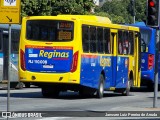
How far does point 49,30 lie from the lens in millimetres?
26094

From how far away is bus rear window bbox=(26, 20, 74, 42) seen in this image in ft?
84.8

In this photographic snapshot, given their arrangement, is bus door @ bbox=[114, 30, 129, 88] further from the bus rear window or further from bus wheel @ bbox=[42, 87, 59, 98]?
the bus rear window

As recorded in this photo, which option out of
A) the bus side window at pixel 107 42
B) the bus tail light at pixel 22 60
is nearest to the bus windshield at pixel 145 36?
the bus side window at pixel 107 42

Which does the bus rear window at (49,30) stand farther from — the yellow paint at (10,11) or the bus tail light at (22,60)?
the yellow paint at (10,11)

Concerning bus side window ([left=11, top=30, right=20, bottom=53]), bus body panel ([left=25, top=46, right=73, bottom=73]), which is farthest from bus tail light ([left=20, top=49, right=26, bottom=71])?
bus side window ([left=11, top=30, right=20, bottom=53])

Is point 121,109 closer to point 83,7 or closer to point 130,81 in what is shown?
point 130,81

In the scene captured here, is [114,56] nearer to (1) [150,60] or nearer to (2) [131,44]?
(2) [131,44]

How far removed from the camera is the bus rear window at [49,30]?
25844 millimetres

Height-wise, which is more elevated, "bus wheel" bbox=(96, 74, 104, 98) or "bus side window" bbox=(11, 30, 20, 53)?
"bus side window" bbox=(11, 30, 20, 53)

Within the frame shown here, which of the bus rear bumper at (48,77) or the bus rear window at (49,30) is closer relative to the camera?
the bus rear bumper at (48,77)

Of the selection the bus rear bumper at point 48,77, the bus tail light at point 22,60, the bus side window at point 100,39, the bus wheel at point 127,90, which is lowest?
the bus wheel at point 127,90

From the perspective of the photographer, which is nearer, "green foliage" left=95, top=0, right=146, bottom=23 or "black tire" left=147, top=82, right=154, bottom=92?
"black tire" left=147, top=82, right=154, bottom=92

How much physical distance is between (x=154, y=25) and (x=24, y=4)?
93.6 ft

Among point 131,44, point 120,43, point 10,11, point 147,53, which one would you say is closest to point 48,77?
point 120,43
